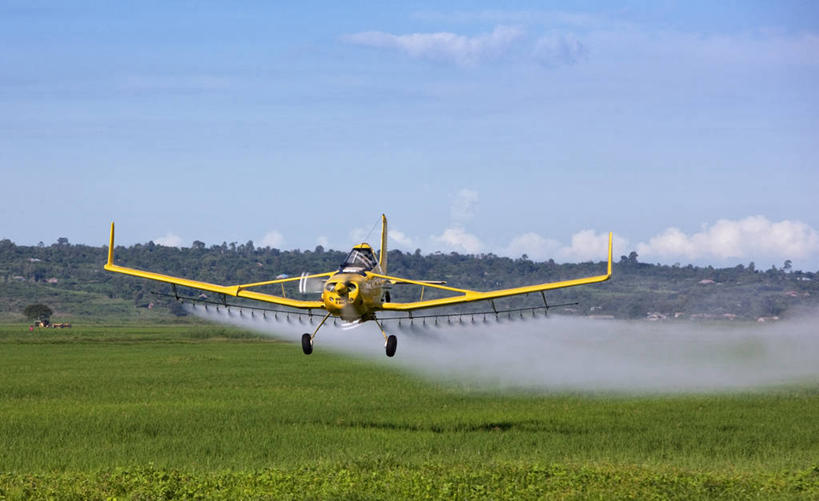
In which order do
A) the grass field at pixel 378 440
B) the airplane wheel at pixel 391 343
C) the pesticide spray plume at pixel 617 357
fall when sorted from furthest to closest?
the pesticide spray plume at pixel 617 357 → the airplane wheel at pixel 391 343 → the grass field at pixel 378 440

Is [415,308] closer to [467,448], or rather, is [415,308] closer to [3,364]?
[467,448]

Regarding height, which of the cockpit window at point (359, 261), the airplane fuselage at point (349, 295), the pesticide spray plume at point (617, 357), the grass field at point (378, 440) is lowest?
the grass field at point (378, 440)

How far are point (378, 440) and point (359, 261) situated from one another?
13.3 m

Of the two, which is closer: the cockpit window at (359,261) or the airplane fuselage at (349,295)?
the airplane fuselage at (349,295)

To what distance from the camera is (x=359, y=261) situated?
127ft

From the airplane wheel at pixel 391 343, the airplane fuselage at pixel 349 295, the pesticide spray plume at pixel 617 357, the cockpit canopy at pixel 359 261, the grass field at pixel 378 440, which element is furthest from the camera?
the pesticide spray plume at pixel 617 357

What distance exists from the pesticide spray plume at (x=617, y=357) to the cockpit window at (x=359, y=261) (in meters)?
22.4

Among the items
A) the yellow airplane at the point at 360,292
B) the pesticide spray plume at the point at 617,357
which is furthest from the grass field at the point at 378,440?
the yellow airplane at the point at 360,292

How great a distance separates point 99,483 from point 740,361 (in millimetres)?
62685

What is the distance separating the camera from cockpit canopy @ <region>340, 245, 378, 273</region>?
125 feet

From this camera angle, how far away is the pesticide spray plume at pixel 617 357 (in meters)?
75.1

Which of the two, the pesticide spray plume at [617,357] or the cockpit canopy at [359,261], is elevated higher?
the cockpit canopy at [359,261]

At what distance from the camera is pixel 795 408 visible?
62688 mm

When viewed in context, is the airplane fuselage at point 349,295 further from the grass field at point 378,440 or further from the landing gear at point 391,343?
the grass field at point 378,440
